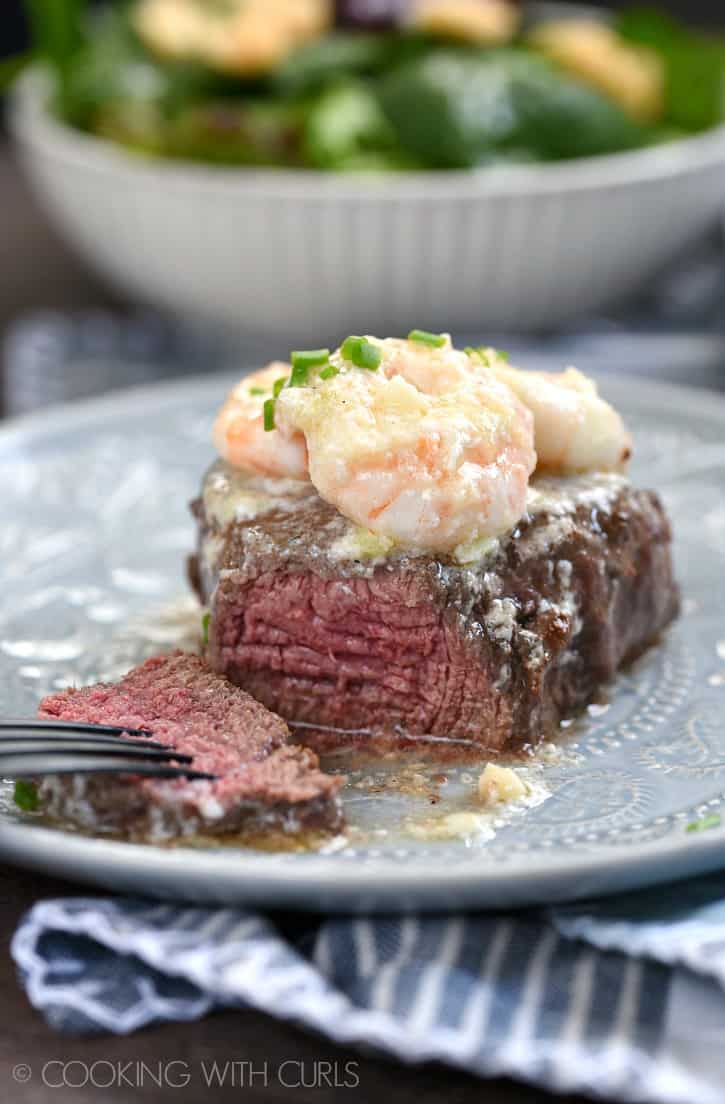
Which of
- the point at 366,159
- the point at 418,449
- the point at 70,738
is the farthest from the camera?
the point at 366,159

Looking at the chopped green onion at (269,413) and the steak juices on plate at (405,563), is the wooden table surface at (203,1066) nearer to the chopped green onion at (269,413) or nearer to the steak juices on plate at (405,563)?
the steak juices on plate at (405,563)

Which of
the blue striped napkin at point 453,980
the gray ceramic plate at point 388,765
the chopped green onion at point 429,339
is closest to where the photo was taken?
the blue striped napkin at point 453,980

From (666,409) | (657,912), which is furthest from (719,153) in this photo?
(657,912)

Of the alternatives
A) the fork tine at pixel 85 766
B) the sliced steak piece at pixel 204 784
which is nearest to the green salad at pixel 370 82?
the sliced steak piece at pixel 204 784

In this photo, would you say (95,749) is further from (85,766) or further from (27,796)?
(27,796)

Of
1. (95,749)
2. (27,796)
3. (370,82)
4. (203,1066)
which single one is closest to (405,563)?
(95,749)

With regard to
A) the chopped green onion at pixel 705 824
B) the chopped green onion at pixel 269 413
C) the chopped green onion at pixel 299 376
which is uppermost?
the chopped green onion at pixel 299 376
